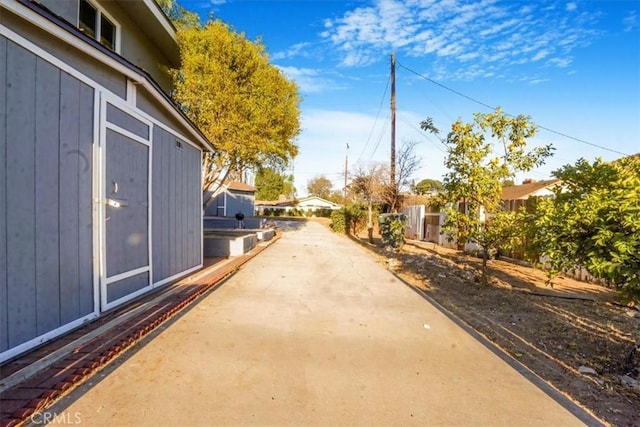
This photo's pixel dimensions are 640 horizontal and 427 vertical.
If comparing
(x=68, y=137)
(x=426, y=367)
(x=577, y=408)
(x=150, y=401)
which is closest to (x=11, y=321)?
(x=150, y=401)

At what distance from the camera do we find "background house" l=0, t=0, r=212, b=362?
309 cm

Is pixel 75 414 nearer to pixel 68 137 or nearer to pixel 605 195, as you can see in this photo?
pixel 68 137

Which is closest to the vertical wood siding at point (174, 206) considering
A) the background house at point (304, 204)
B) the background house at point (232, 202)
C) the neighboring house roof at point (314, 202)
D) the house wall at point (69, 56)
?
the house wall at point (69, 56)

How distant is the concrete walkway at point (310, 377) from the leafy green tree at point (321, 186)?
65.4m

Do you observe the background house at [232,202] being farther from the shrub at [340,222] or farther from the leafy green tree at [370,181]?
the leafy green tree at [370,181]

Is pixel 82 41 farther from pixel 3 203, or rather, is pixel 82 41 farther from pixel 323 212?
pixel 323 212

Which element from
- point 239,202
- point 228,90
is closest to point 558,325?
point 228,90

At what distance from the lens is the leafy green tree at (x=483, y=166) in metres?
7.69

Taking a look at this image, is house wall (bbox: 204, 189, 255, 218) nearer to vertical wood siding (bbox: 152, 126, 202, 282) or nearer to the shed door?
vertical wood siding (bbox: 152, 126, 202, 282)

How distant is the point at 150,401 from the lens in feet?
8.67

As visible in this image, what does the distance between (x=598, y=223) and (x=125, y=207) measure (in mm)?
5609

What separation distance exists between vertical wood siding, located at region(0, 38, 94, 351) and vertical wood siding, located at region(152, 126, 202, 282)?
1925 millimetres

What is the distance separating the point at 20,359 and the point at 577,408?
4.62 metres

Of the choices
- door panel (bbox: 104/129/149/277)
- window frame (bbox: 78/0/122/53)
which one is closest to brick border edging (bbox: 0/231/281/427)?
door panel (bbox: 104/129/149/277)
